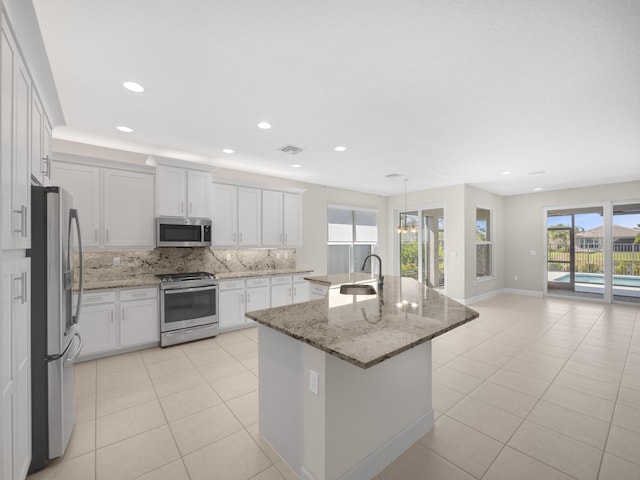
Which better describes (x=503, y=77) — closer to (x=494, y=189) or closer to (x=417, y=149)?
(x=417, y=149)

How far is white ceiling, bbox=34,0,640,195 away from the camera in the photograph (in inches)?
65.6

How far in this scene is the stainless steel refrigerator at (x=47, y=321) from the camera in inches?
69.0

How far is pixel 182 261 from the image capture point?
459cm

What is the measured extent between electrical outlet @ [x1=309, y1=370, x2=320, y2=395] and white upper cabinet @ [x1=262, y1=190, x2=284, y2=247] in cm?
373

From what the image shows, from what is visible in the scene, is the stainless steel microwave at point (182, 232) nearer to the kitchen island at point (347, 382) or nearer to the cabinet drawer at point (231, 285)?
the cabinet drawer at point (231, 285)

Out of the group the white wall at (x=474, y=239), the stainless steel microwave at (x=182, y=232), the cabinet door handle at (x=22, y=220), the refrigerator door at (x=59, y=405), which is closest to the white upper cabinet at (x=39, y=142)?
the cabinet door handle at (x=22, y=220)

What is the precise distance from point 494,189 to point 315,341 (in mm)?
7315

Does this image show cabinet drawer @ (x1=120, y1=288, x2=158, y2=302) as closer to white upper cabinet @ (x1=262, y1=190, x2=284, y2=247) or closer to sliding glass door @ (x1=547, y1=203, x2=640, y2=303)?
white upper cabinet @ (x1=262, y1=190, x2=284, y2=247)

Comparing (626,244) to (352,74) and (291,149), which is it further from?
(352,74)

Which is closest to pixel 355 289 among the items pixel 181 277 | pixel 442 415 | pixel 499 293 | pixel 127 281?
pixel 442 415

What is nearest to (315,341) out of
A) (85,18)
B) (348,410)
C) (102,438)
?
(348,410)

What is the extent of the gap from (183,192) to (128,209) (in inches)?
28.7

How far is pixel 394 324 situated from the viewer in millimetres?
1699

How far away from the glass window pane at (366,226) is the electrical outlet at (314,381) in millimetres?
5884
